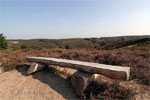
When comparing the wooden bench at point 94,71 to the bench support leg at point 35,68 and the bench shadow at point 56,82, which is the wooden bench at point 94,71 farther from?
the bench support leg at point 35,68

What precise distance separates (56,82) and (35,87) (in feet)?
2.38

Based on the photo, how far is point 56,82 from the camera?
310 cm

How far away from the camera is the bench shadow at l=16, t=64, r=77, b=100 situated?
2.57 meters

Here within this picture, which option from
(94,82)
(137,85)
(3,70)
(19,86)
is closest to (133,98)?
(137,85)

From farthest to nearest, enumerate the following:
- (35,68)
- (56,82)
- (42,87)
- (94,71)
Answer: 1. (35,68)
2. (56,82)
3. (42,87)
4. (94,71)

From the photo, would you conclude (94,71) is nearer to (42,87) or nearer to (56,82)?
(56,82)

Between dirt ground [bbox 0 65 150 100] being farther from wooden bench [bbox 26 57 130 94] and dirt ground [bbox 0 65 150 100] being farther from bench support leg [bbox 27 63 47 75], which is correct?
wooden bench [bbox 26 57 130 94]

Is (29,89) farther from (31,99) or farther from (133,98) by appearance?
(133,98)

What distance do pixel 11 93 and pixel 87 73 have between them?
2594mm

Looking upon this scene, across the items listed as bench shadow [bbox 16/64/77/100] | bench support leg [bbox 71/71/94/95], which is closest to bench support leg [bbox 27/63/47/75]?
bench shadow [bbox 16/64/77/100]

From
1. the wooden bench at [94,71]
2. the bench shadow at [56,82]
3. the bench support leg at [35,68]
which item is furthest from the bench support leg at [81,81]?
the bench support leg at [35,68]

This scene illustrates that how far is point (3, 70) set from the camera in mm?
4254

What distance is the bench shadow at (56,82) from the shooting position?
2.57m

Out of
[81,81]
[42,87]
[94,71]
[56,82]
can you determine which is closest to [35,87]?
[42,87]
